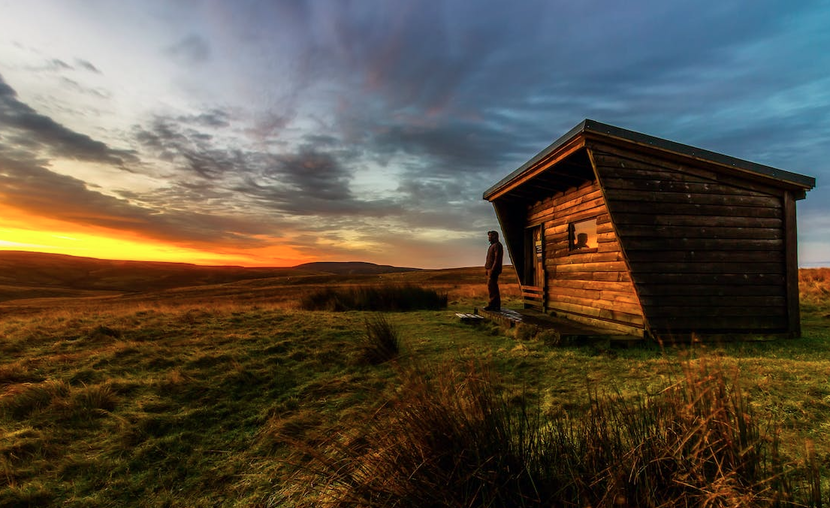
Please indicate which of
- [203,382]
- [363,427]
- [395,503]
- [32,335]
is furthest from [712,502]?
[32,335]

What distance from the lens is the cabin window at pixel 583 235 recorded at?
887 cm

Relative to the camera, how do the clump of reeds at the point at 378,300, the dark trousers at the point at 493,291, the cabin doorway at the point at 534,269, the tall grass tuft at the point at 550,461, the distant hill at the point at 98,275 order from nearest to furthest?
the tall grass tuft at the point at 550,461 < the dark trousers at the point at 493,291 < the cabin doorway at the point at 534,269 < the clump of reeds at the point at 378,300 < the distant hill at the point at 98,275

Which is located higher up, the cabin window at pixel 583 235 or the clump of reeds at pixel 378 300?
the cabin window at pixel 583 235

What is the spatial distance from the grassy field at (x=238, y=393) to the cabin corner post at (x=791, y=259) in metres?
0.40

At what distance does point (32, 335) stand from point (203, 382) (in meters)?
5.84

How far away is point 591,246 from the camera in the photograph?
8969mm

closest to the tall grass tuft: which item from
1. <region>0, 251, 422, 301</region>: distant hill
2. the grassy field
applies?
the grassy field

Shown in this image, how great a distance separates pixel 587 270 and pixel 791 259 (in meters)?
3.66

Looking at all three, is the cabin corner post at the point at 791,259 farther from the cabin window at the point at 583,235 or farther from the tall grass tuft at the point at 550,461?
the tall grass tuft at the point at 550,461

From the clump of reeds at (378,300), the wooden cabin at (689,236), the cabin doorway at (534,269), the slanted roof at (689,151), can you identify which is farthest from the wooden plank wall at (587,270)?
the clump of reeds at (378,300)

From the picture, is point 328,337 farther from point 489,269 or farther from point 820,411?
point 820,411

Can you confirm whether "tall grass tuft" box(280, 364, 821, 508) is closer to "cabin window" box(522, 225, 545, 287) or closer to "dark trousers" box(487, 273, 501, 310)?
"dark trousers" box(487, 273, 501, 310)

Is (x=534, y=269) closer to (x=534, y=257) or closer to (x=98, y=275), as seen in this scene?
(x=534, y=257)

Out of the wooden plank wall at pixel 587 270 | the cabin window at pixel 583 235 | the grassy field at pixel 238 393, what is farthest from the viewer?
the cabin window at pixel 583 235
